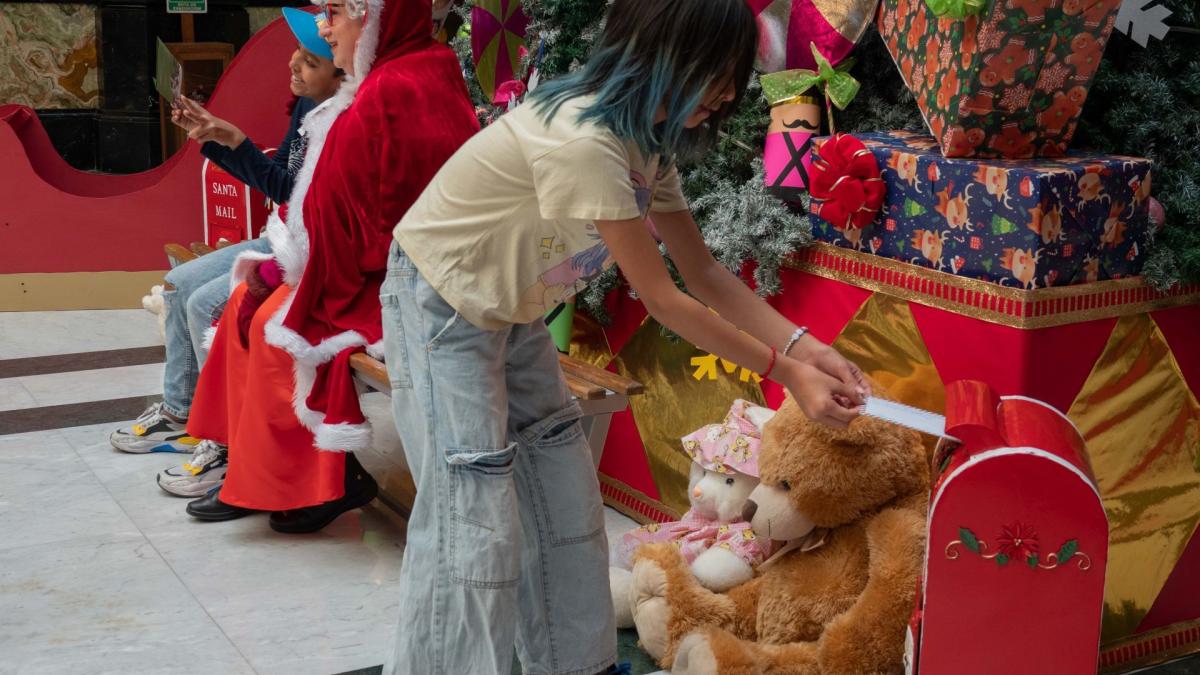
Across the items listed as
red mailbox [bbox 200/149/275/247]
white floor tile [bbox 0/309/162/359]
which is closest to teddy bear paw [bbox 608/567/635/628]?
red mailbox [bbox 200/149/275/247]

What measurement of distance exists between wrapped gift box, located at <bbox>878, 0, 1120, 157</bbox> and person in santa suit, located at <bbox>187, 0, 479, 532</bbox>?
118 centimetres

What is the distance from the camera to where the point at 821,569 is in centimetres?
271

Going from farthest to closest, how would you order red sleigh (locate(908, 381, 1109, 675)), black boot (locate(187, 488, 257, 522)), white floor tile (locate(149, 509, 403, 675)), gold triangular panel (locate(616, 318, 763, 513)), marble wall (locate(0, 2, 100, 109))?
marble wall (locate(0, 2, 100, 109))
black boot (locate(187, 488, 257, 522))
gold triangular panel (locate(616, 318, 763, 513))
white floor tile (locate(149, 509, 403, 675))
red sleigh (locate(908, 381, 1109, 675))

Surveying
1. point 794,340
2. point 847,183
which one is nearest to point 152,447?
point 847,183

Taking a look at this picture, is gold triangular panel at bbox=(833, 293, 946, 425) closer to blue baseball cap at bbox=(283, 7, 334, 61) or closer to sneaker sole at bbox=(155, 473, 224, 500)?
blue baseball cap at bbox=(283, 7, 334, 61)

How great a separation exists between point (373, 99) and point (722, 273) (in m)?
1.28

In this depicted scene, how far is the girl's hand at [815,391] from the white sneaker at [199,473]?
2.23 metres

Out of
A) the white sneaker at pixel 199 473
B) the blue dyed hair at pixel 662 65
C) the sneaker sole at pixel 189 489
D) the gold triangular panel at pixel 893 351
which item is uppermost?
the blue dyed hair at pixel 662 65

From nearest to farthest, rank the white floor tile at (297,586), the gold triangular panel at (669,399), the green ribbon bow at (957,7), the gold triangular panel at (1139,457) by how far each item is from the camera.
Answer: the green ribbon bow at (957,7), the gold triangular panel at (1139,457), the white floor tile at (297,586), the gold triangular panel at (669,399)

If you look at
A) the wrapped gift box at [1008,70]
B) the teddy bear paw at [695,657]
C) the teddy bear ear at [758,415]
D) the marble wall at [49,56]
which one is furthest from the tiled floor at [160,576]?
the marble wall at [49,56]

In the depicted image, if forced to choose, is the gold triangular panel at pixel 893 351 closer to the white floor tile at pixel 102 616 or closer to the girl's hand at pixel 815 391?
the girl's hand at pixel 815 391

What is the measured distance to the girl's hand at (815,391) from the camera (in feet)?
6.71

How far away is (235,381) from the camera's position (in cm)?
366

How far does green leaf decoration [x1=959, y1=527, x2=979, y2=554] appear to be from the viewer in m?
2.21
